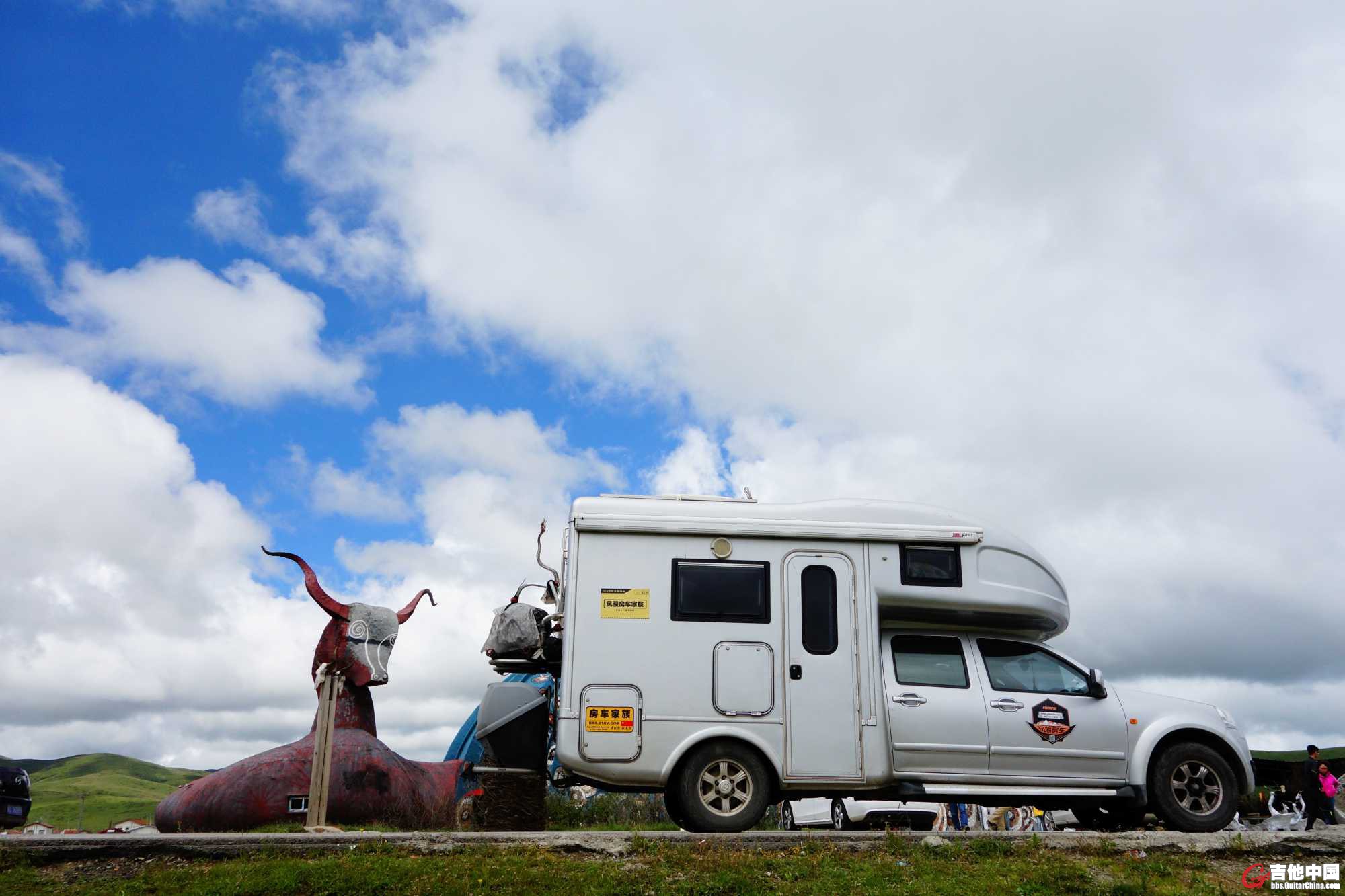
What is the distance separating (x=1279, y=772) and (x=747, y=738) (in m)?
19.0

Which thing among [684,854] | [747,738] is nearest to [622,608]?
[747,738]

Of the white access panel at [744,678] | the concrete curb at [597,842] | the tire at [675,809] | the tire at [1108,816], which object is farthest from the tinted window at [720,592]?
the tire at [1108,816]

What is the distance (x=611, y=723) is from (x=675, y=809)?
3.04 ft

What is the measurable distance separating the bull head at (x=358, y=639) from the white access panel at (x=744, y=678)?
355 inches

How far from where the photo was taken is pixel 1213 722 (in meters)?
9.21

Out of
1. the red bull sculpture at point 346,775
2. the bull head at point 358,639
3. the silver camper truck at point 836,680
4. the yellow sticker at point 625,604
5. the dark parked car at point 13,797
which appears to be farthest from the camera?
the bull head at point 358,639

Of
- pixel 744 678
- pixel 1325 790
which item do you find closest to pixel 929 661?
pixel 744 678

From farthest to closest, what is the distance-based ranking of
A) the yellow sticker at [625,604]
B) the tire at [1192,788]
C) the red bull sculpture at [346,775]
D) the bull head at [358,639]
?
the bull head at [358,639] < the red bull sculpture at [346,775] < the tire at [1192,788] < the yellow sticker at [625,604]

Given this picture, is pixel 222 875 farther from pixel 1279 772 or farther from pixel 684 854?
pixel 1279 772

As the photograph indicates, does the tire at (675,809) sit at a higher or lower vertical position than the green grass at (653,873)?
higher

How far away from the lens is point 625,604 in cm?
880

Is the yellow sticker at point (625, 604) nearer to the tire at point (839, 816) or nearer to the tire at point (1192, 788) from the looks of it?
the tire at point (1192, 788)

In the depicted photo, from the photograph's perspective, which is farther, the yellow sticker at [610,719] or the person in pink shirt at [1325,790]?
the person in pink shirt at [1325,790]

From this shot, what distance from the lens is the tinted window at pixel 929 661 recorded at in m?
9.10
